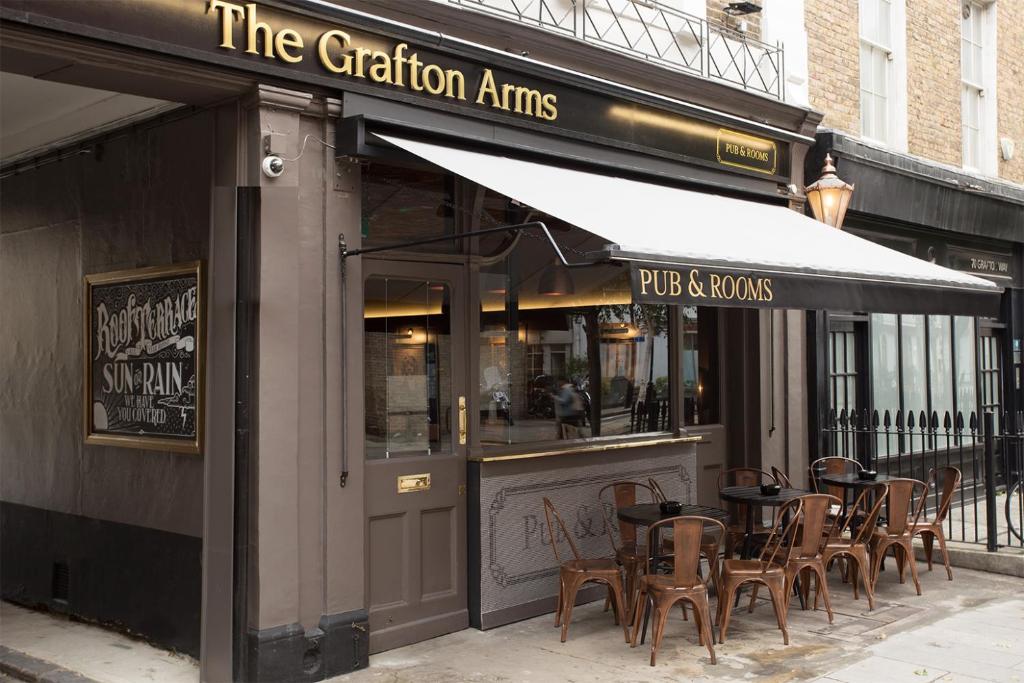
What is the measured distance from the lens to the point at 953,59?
1377 centimetres

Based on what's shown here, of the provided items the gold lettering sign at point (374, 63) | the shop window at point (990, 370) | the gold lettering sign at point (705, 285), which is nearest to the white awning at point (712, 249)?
the gold lettering sign at point (705, 285)

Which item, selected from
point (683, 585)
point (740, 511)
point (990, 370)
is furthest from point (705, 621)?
point (990, 370)

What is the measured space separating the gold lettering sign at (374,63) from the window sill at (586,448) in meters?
2.60

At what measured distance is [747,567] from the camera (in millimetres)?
7102

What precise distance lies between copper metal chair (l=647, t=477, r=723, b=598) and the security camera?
12.5 feet

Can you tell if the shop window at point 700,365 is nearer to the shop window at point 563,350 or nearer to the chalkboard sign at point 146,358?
the shop window at point 563,350

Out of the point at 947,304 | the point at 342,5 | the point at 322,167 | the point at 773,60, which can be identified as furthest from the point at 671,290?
the point at 773,60

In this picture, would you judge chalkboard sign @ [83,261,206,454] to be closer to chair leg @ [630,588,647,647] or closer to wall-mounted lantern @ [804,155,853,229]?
chair leg @ [630,588,647,647]

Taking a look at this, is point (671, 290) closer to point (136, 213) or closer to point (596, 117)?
point (596, 117)

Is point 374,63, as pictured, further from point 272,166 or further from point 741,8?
point 741,8

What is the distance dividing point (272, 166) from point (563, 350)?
3.28 meters

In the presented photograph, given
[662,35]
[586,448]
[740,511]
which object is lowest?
[740,511]

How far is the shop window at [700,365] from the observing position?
10.1 metres

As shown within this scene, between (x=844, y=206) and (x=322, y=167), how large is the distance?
5728mm
